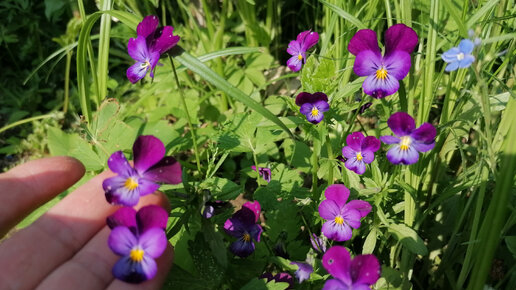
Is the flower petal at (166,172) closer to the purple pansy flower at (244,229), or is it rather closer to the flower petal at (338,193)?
the purple pansy flower at (244,229)

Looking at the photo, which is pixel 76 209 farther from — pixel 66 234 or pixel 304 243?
pixel 304 243

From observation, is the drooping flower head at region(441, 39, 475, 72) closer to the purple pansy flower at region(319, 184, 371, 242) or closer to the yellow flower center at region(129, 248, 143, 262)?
the purple pansy flower at region(319, 184, 371, 242)

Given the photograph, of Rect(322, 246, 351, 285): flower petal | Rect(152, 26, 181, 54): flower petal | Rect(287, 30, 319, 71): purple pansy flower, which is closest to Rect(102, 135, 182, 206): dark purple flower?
Rect(152, 26, 181, 54): flower petal

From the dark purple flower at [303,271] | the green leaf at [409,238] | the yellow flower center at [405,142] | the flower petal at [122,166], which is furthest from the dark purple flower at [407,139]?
the flower petal at [122,166]

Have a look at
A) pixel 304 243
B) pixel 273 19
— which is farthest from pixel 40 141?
pixel 304 243

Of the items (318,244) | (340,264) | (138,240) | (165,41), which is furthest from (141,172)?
(318,244)

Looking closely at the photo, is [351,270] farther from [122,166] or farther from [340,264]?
[122,166]
